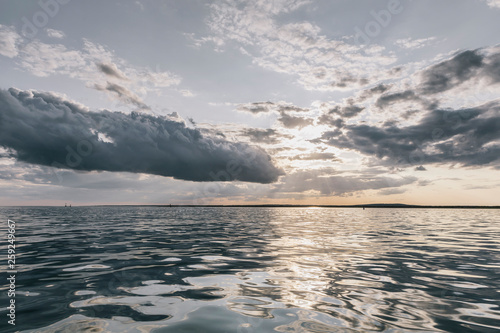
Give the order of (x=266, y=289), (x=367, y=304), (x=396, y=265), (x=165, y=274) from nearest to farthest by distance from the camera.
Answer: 1. (x=367, y=304)
2. (x=266, y=289)
3. (x=165, y=274)
4. (x=396, y=265)

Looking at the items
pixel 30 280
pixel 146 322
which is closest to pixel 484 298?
pixel 146 322

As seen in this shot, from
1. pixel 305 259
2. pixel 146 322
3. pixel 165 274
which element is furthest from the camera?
pixel 305 259

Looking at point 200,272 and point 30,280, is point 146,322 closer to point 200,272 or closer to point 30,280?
point 200,272

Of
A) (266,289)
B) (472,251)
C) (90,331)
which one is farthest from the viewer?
(472,251)

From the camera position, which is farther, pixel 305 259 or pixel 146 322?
pixel 305 259

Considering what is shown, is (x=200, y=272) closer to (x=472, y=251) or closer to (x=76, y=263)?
(x=76, y=263)

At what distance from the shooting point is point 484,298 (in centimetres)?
777

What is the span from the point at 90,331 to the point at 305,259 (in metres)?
9.57

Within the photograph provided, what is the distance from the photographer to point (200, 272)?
1076cm

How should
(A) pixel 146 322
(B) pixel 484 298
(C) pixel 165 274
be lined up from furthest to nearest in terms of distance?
(C) pixel 165 274 < (B) pixel 484 298 < (A) pixel 146 322

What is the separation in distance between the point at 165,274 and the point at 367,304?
686cm

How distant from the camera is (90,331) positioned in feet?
18.2

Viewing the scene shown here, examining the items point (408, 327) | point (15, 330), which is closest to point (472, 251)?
point (408, 327)

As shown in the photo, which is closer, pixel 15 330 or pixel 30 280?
pixel 15 330
